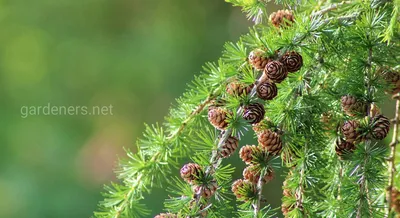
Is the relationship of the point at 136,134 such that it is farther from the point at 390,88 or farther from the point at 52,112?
the point at 390,88

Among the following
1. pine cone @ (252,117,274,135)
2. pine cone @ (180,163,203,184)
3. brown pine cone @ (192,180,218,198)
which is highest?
pine cone @ (252,117,274,135)

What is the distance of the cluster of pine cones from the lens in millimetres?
532

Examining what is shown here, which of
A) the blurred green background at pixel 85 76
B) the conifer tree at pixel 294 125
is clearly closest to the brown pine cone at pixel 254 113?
the conifer tree at pixel 294 125

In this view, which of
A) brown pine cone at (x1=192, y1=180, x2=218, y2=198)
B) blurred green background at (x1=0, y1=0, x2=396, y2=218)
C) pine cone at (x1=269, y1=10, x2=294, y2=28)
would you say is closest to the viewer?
brown pine cone at (x1=192, y1=180, x2=218, y2=198)

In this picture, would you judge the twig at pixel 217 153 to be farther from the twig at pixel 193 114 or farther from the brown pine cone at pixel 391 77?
the brown pine cone at pixel 391 77

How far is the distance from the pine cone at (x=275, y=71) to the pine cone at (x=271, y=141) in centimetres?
5

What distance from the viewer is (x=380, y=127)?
20.9 inches

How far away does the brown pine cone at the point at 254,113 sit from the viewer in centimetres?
53

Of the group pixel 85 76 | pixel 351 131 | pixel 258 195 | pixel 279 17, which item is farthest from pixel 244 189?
pixel 85 76

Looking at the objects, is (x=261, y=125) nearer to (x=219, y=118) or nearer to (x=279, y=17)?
(x=219, y=118)

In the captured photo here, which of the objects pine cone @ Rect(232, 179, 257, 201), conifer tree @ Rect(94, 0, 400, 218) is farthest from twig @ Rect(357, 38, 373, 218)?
pine cone @ Rect(232, 179, 257, 201)

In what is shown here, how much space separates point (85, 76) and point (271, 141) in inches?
66.3

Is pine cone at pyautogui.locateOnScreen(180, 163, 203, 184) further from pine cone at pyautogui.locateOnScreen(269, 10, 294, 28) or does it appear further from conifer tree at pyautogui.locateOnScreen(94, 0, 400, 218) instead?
pine cone at pyautogui.locateOnScreen(269, 10, 294, 28)

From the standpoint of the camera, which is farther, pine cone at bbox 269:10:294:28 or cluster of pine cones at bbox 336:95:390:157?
pine cone at bbox 269:10:294:28
